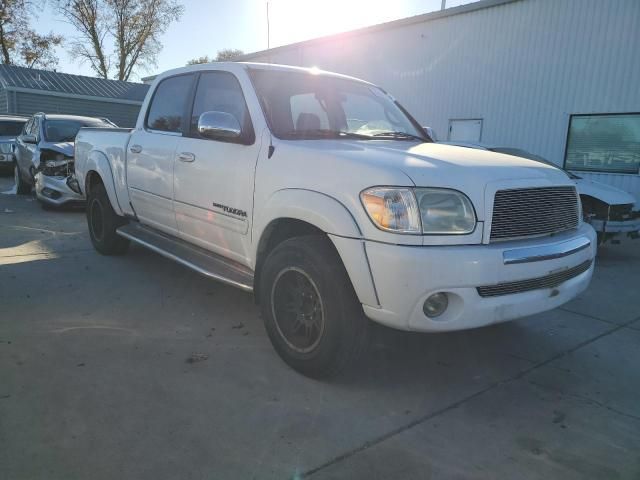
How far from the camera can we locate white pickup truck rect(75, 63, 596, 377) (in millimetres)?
2584

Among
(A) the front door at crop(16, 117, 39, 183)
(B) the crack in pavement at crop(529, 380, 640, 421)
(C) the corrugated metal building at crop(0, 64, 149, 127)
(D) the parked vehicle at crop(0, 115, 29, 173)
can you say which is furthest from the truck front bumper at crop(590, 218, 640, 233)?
(C) the corrugated metal building at crop(0, 64, 149, 127)

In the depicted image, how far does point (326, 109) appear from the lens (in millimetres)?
3889

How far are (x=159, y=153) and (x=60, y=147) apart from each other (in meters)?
5.84

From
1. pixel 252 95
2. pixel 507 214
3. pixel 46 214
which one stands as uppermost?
pixel 252 95

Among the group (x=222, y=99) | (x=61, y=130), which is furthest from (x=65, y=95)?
(x=222, y=99)

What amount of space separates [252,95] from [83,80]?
31138mm

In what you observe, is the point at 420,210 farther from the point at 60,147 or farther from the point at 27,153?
the point at 27,153

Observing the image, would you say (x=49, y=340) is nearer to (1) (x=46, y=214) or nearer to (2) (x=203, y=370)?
(2) (x=203, y=370)

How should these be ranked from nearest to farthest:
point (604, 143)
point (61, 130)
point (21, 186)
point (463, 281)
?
point (463, 281), point (61, 130), point (604, 143), point (21, 186)

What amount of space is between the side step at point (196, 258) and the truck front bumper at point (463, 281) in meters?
1.23

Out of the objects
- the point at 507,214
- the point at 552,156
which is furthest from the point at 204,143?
the point at 552,156

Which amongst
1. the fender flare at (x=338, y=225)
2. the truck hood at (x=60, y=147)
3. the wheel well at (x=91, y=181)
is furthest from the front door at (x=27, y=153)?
the fender flare at (x=338, y=225)

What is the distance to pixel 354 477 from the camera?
7.30 ft

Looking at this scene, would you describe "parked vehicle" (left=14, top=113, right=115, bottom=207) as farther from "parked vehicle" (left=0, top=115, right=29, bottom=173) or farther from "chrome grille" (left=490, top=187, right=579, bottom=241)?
"chrome grille" (left=490, top=187, right=579, bottom=241)
